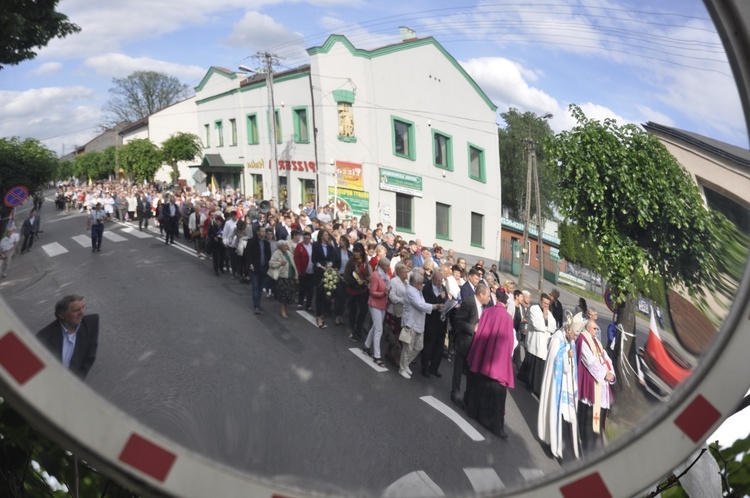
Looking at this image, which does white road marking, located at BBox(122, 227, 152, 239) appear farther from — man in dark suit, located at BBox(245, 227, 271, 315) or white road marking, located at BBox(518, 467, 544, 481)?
white road marking, located at BBox(518, 467, 544, 481)

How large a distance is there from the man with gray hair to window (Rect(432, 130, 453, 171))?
0.27m

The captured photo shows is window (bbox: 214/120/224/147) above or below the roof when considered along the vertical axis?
above

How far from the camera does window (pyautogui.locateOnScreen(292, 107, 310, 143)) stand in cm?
123

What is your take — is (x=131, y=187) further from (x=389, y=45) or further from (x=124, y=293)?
(x=389, y=45)

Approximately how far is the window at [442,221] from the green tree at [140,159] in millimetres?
647

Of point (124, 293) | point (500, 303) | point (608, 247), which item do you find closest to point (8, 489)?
point (124, 293)

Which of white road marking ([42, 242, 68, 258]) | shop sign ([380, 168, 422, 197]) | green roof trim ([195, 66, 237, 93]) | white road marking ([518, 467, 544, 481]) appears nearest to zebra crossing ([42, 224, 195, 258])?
white road marking ([42, 242, 68, 258])

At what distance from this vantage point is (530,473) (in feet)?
4.23

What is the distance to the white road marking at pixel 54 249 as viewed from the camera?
3.64 ft

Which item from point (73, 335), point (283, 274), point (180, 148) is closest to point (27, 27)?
point (180, 148)

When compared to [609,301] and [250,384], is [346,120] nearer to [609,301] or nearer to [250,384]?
[250,384]

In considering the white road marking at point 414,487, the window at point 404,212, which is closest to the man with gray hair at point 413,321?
the window at point 404,212

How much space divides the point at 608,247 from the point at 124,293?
114 cm

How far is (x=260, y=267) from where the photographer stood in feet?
4.12
